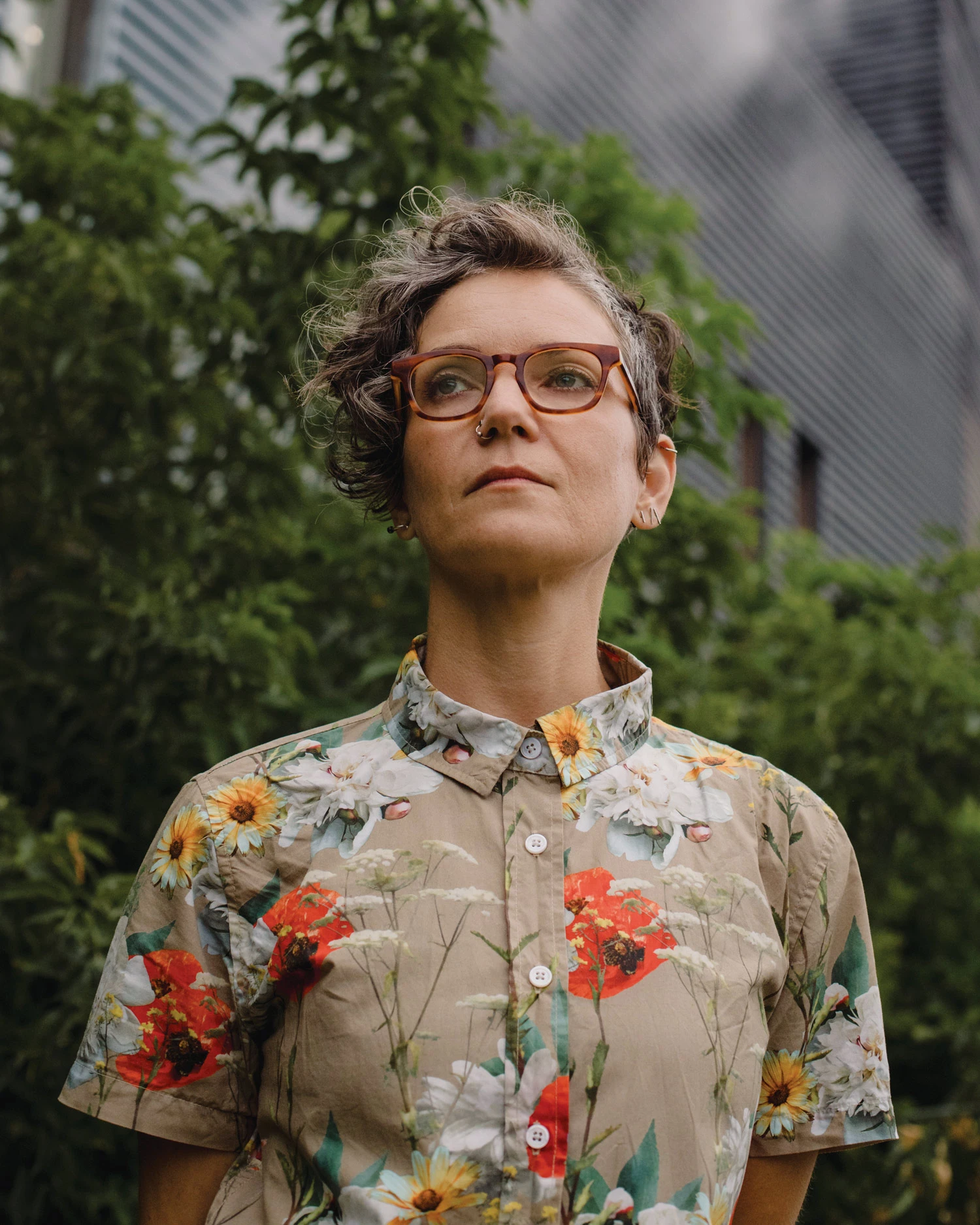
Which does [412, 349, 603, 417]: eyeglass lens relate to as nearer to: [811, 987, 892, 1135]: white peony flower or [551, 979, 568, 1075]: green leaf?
[551, 979, 568, 1075]: green leaf

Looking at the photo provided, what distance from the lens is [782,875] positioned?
1502 millimetres

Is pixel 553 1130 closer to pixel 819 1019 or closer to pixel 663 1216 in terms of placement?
pixel 663 1216

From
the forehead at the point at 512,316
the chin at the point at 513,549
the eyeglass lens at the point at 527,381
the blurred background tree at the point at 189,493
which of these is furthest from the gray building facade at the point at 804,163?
the chin at the point at 513,549

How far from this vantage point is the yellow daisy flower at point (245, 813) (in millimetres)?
1449

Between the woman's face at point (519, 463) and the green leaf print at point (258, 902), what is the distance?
17.7 inches

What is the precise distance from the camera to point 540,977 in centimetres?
130

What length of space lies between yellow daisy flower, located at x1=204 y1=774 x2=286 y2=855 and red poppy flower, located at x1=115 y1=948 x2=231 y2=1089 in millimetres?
142

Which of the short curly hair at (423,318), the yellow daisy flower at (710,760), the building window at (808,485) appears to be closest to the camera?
the yellow daisy flower at (710,760)

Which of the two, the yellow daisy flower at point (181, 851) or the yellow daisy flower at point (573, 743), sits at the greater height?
the yellow daisy flower at point (573, 743)

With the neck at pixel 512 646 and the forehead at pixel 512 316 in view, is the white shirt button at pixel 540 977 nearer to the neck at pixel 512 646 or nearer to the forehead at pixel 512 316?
the neck at pixel 512 646

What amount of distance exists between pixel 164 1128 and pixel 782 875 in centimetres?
80

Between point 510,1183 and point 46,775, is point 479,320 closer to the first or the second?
point 510,1183

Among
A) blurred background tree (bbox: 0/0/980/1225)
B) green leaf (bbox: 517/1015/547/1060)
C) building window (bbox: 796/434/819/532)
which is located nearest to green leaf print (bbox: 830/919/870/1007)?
green leaf (bbox: 517/1015/547/1060)

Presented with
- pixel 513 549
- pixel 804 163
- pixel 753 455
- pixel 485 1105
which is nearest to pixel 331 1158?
pixel 485 1105
